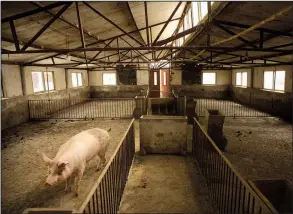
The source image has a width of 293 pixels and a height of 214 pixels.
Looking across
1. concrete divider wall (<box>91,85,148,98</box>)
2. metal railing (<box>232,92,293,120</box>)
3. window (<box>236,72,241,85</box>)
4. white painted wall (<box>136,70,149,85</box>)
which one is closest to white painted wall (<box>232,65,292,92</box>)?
Answer: metal railing (<box>232,92,293,120</box>)

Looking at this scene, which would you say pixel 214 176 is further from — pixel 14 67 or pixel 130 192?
pixel 14 67

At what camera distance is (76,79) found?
20.4 metres

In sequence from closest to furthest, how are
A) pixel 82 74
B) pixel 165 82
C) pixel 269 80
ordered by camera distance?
pixel 269 80 → pixel 82 74 → pixel 165 82

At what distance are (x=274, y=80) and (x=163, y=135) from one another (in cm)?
1132

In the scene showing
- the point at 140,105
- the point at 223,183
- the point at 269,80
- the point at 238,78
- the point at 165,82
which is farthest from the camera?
the point at 165,82

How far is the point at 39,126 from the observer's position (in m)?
11.0

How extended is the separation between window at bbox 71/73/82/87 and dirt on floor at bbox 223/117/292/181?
1473 centimetres

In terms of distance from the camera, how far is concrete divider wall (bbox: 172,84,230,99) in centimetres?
2216

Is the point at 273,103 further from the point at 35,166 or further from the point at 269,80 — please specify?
the point at 35,166

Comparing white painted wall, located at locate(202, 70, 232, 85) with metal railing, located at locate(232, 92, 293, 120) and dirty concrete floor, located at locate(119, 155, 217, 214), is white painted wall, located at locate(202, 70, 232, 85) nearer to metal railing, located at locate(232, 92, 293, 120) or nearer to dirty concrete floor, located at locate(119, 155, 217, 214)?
metal railing, located at locate(232, 92, 293, 120)

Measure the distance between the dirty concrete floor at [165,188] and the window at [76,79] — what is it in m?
15.8

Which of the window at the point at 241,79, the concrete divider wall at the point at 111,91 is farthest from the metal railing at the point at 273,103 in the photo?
the concrete divider wall at the point at 111,91

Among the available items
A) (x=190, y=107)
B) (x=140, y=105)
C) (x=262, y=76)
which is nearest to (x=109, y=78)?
(x=140, y=105)

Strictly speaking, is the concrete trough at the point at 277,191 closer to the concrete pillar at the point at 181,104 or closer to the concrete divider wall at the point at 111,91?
the concrete pillar at the point at 181,104
